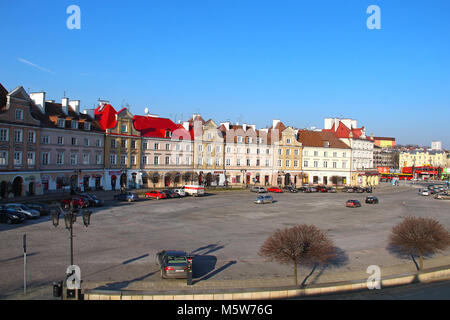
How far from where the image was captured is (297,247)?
19.0m

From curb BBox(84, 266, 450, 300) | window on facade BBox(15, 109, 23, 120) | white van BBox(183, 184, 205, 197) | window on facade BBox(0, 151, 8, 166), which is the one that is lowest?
curb BBox(84, 266, 450, 300)

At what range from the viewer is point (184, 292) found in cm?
1641

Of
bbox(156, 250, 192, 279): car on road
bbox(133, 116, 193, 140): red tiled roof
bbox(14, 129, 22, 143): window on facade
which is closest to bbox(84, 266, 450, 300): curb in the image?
bbox(156, 250, 192, 279): car on road

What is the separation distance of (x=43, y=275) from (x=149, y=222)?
15.9m

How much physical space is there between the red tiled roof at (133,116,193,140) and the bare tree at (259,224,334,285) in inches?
1975

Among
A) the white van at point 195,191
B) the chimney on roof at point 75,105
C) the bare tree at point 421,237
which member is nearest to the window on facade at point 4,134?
the chimney on roof at point 75,105

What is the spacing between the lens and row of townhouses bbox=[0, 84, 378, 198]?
47656 mm

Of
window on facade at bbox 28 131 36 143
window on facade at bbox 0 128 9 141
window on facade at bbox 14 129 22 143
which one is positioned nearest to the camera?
window on facade at bbox 0 128 9 141

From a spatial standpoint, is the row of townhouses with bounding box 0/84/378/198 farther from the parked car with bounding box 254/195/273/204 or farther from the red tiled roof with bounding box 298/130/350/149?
the parked car with bounding box 254/195/273/204

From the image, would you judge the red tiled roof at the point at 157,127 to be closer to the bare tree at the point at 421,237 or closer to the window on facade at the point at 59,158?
the window on facade at the point at 59,158

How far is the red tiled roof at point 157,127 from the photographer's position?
67.7 meters

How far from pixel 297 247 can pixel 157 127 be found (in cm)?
5474
